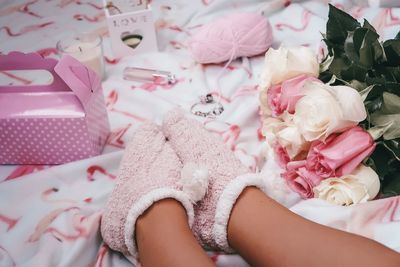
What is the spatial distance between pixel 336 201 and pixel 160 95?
1.70 feet

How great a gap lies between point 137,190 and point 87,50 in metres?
0.54

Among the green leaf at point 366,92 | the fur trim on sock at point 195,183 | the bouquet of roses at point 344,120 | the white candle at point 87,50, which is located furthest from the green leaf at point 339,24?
the white candle at point 87,50

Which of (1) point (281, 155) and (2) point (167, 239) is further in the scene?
(1) point (281, 155)

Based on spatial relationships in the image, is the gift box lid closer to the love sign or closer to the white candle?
the white candle

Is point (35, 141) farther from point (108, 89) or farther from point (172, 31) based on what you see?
point (172, 31)

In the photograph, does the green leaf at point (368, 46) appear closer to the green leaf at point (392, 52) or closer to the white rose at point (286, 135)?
the green leaf at point (392, 52)

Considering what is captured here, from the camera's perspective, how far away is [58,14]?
142 cm

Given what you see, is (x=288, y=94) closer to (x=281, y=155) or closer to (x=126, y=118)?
(x=281, y=155)

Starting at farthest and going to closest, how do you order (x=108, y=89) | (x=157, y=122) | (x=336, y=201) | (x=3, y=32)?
(x=3, y=32), (x=108, y=89), (x=157, y=122), (x=336, y=201)

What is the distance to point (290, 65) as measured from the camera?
813mm

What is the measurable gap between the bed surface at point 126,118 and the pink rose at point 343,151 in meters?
0.06

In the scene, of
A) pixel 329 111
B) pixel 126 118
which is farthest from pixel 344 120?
pixel 126 118

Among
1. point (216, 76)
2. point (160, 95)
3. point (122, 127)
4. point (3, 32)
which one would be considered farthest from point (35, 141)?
point (3, 32)

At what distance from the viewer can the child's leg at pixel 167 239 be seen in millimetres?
600
